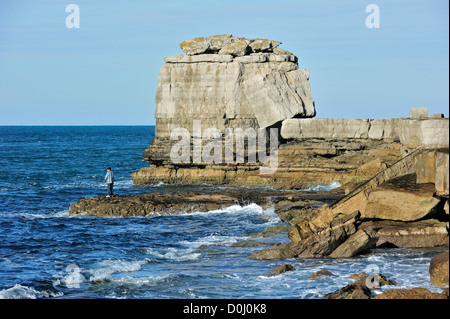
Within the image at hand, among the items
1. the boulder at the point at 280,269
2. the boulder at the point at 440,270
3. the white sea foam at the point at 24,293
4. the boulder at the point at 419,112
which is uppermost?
the boulder at the point at 419,112

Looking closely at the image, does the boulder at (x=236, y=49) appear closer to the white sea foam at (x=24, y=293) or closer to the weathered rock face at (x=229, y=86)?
the weathered rock face at (x=229, y=86)

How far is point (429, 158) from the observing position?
14.1 metres

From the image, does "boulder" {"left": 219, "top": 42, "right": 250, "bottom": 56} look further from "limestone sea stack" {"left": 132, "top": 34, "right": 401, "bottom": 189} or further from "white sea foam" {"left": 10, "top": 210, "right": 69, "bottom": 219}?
"white sea foam" {"left": 10, "top": 210, "right": 69, "bottom": 219}

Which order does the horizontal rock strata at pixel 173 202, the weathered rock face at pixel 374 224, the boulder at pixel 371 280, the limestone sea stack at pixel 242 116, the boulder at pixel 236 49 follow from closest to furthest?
1. the boulder at pixel 371 280
2. the weathered rock face at pixel 374 224
3. the horizontal rock strata at pixel 173 202
4. the limestone sea stack at pixel 242 116
5. the boulder at pixel 236 49

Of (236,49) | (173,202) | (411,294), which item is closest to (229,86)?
(236,49)

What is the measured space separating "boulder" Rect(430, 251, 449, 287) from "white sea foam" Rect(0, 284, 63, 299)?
Result: 789 centimetres

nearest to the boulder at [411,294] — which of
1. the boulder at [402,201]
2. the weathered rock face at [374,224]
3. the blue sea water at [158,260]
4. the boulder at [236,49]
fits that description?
the blue sea water at [158,260]

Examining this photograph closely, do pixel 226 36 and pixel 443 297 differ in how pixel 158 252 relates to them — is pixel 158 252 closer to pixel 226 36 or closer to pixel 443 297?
pixel 443 297

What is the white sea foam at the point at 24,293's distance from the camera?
14.4m

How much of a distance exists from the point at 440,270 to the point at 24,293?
29.0 ft

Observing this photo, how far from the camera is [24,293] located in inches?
577

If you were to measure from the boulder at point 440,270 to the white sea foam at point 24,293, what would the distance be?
7888mm

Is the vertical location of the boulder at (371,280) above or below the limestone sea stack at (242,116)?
below
